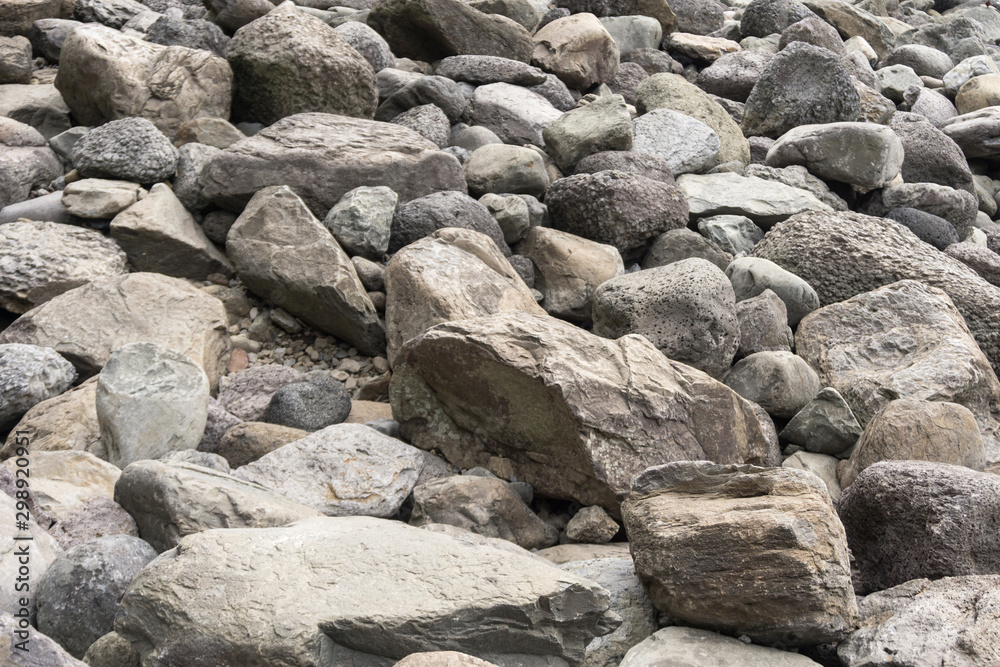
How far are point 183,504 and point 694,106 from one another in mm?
6081

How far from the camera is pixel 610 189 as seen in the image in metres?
5.19

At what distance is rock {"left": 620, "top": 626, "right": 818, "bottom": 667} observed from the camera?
2.18 m

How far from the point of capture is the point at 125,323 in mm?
3883

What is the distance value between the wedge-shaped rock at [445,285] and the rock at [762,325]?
42.7 inches

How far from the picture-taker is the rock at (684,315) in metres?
4.05

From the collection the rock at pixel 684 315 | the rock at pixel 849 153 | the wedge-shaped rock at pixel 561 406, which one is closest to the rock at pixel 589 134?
the rock at pixel 849 153

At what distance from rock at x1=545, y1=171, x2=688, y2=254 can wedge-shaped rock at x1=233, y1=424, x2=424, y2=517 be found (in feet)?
7.76

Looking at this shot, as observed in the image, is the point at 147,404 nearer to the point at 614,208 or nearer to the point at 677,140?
the point at 614,208

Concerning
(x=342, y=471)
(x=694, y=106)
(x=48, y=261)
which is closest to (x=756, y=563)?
(x=342, y=471)

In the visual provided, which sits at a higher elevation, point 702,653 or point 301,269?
point 702,653

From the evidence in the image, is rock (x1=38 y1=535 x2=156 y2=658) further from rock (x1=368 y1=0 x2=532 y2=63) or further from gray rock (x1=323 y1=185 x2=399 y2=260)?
rock (x1=368 y1=0 x2=532 y2=63)

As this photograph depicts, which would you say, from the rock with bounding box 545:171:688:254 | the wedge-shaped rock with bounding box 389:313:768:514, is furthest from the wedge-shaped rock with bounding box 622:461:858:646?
the rock with bounding box 545:171:688:254

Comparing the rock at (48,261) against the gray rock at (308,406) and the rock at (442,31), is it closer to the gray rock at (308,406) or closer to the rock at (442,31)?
the gray rock at (308,406)

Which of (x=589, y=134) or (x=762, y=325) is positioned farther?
(x=589, y=134)
